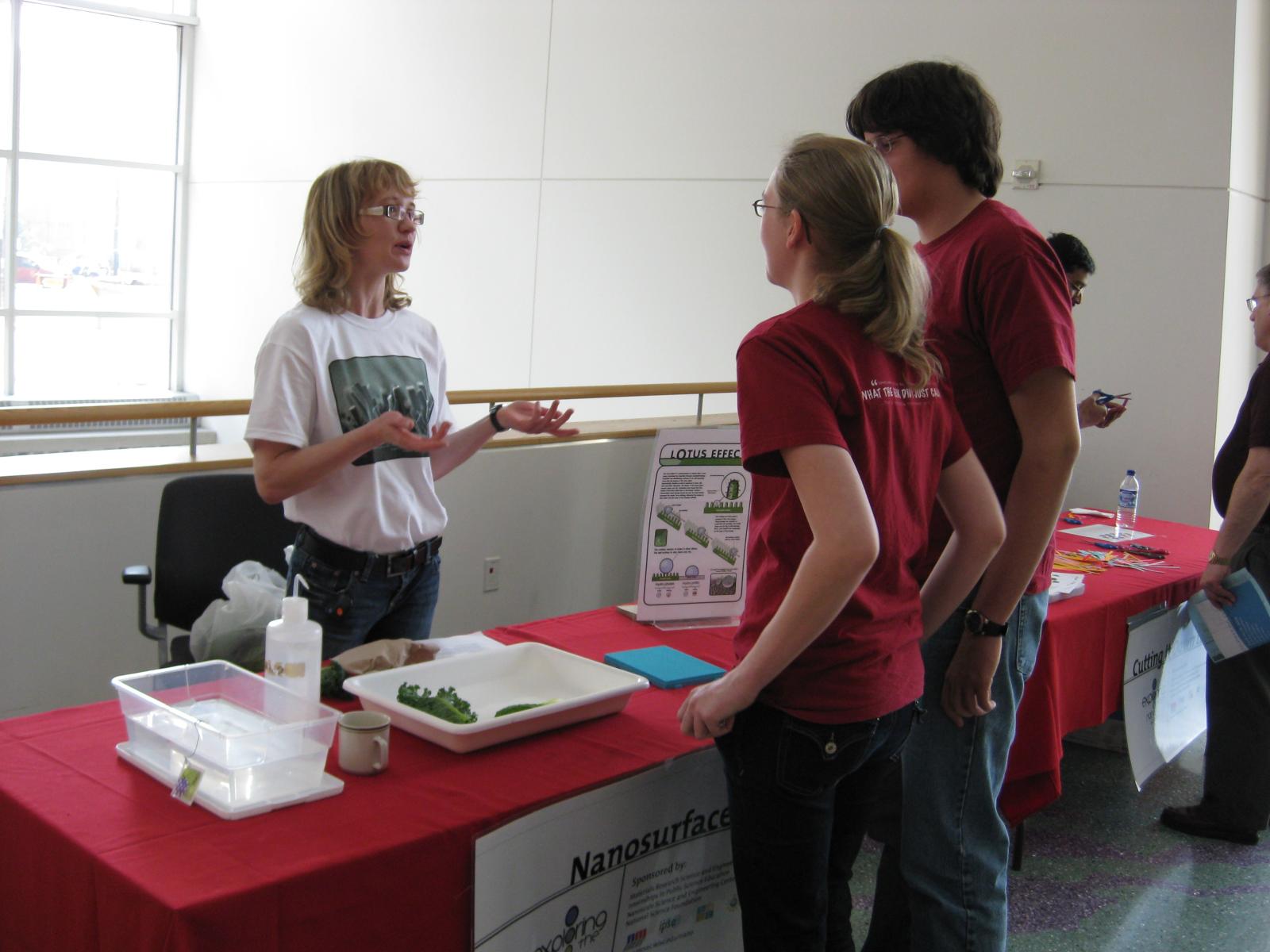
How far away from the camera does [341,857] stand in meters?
1.21

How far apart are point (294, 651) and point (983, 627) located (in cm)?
93

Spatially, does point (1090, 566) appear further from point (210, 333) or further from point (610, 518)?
point (210, 333)

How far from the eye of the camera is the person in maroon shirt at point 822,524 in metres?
1.24

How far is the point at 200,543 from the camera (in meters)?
2.72

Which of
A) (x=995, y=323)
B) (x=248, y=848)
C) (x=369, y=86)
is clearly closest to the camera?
(x=248, y=848)

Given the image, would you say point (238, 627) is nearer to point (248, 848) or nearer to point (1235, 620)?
point (248, 848)

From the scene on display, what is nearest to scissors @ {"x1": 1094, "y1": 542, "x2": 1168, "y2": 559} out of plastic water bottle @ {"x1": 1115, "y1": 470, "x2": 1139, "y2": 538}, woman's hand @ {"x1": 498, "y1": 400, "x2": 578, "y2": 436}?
plastic water bottle @ {"x1": 1115, "y1": 470, "x2": 1139, "y2": 538}

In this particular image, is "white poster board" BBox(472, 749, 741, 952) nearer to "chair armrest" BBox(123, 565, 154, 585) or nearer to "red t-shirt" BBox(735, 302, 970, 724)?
"red t-shirt" BBox(735, 302, 970, 724)

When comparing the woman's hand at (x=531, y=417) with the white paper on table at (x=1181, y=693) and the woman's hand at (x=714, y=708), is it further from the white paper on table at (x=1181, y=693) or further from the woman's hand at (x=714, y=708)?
the white paper on table at (x=1181, y=693)

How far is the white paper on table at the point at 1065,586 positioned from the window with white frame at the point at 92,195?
27.0ft

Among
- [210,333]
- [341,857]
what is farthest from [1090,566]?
[210,333]

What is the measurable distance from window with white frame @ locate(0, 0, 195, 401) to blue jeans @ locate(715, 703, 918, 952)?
8.92m

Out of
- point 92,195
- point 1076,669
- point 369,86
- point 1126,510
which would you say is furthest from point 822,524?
point 92,195

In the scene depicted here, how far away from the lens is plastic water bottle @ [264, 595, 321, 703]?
144 centimetres
